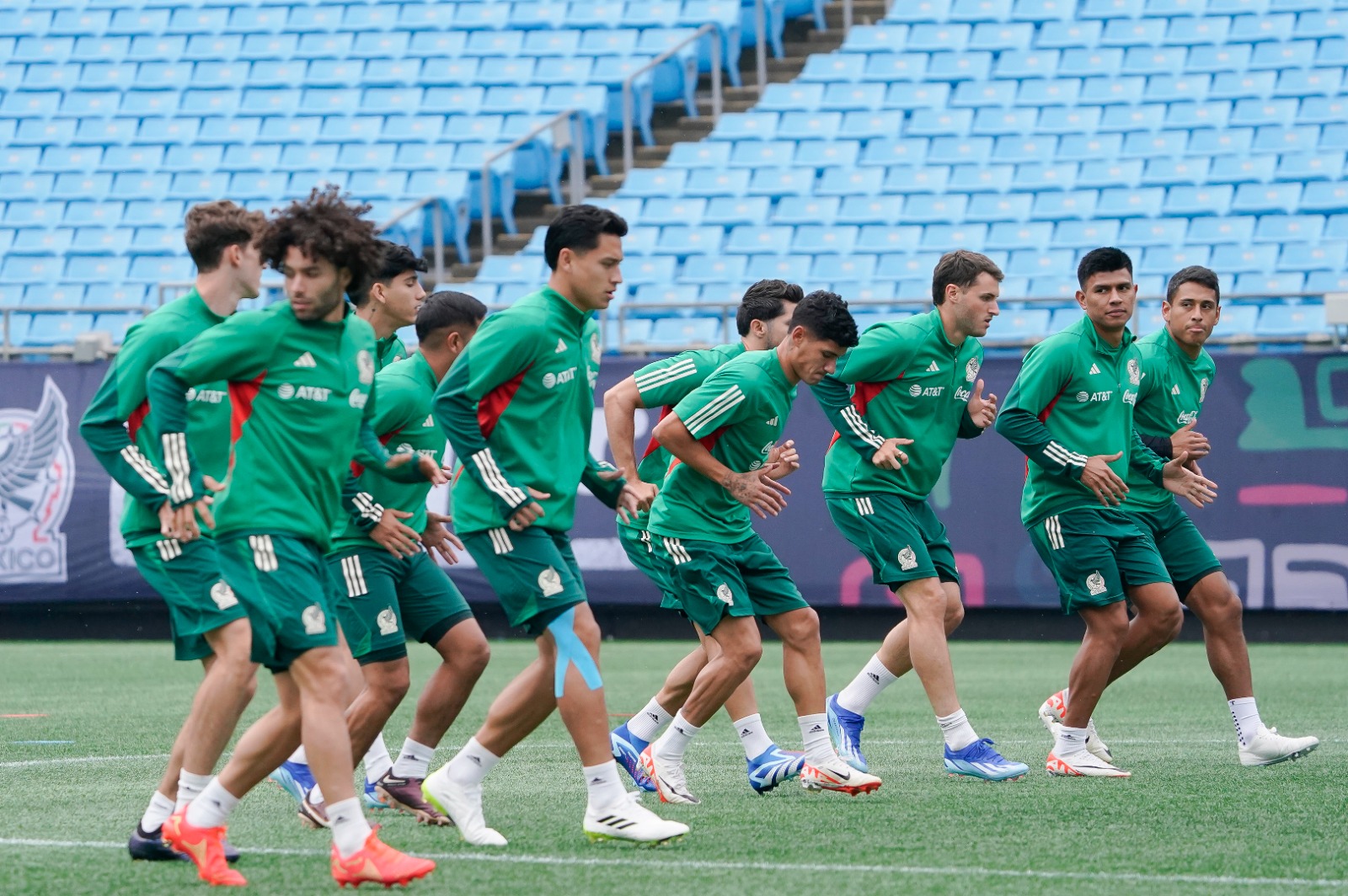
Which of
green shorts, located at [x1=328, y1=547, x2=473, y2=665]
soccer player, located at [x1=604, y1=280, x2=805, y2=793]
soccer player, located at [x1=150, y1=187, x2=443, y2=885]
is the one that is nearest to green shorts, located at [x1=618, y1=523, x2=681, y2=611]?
soccer player, located at [x1=604, y1=280, x2=805, y2=793]

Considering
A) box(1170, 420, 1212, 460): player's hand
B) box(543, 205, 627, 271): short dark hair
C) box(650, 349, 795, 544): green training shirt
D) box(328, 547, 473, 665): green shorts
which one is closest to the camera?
box(543, 205, 627, 271): short dark hair

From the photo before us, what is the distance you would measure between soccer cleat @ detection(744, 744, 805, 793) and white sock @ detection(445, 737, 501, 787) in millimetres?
1476

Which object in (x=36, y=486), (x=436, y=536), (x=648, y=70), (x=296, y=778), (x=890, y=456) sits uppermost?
Answer: (x=648, y=70)

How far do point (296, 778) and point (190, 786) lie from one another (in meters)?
1.19

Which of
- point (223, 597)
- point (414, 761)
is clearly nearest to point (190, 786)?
point (223, 597)

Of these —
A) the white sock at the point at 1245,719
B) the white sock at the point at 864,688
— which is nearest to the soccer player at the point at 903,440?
the white sock at the point at 864,688

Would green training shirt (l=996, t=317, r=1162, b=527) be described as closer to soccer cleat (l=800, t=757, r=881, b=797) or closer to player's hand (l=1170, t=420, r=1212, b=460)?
player's hand (l=1170, t=420, r=1212, b=460)

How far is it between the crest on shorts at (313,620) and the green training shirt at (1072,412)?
3.60m

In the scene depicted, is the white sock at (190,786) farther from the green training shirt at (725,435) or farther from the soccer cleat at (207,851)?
the green training shirt at (725,435)

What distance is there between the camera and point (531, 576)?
5.91 m

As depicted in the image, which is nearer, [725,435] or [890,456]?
[725,435]

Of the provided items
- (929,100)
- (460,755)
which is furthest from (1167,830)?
(929,100)

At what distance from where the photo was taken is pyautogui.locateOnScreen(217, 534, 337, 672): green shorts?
5.20 m

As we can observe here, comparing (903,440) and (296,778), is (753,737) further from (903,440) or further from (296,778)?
(296,778)
